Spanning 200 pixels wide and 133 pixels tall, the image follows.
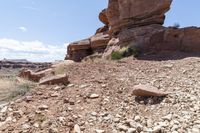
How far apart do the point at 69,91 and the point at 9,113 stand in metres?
1.58

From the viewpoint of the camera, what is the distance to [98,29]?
2477 centimetres

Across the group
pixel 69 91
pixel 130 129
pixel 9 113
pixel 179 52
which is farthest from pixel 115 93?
pixel 179 52

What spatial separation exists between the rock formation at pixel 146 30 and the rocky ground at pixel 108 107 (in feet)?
16.2

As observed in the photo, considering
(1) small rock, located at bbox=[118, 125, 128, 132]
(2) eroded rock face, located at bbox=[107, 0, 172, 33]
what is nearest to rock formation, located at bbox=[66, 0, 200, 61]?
(2) eroded rock face, located at bbox=[107, 0, 172, 33]

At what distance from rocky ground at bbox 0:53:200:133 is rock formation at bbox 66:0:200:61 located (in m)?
4.94

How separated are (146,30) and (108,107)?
358 inches

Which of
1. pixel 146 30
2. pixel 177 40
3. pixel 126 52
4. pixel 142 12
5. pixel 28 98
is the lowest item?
pixel 28 98

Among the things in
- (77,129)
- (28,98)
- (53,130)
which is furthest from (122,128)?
(28,98)

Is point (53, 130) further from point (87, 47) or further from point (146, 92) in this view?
point (87, 47)

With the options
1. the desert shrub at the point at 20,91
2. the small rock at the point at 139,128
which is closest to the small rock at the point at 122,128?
the small rock at the point at 139,128

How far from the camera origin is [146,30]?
45.9ft

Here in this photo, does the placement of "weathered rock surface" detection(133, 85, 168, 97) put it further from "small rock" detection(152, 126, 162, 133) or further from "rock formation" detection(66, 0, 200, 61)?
"rock formation" detection(66, 0, 200, 61)

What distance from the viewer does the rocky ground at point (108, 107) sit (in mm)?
4820

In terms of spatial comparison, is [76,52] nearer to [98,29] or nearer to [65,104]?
[98,29]
